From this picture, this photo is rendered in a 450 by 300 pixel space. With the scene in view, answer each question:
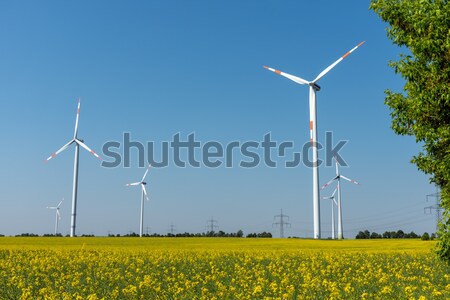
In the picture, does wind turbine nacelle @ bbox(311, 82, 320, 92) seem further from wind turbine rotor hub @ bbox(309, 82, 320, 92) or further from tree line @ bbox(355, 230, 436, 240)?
tree line @ bbox(355, 230, 436, 240)

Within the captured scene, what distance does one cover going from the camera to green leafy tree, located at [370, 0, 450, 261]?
21.7 metres

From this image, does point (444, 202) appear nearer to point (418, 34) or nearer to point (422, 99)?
point (422, 99)

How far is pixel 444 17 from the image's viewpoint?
21922mm

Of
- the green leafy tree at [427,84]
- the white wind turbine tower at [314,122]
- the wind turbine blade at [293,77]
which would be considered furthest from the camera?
the wind turbine blade at [293,77]

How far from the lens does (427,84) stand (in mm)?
22375

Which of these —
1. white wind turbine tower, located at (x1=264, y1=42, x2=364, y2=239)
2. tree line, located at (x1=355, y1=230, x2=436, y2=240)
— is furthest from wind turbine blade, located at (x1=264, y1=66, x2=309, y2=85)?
tree line, located at (x1=355, y1=230, x2=436, y2=240)

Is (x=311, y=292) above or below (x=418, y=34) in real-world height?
below

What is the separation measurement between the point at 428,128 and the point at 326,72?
4951 cm

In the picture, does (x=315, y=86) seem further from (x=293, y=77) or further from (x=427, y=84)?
(x=427, y=84)

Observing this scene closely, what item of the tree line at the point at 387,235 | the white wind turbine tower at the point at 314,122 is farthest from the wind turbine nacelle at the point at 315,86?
the tree line at the point at 387,235

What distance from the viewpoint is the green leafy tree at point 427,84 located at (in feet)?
71.3

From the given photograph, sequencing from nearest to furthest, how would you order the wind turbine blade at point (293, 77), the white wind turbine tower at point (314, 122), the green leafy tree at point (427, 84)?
1. the green leafy tree at point (427, 84)
2. the white wind turbine tower at point (314, 122)
3. the wind turbine blade at point (293, 77)

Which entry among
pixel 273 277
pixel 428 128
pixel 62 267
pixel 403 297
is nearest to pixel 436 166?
pixel 428 128

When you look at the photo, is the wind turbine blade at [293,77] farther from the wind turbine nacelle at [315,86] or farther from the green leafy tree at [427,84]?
the green leafy tree at [427,84]
